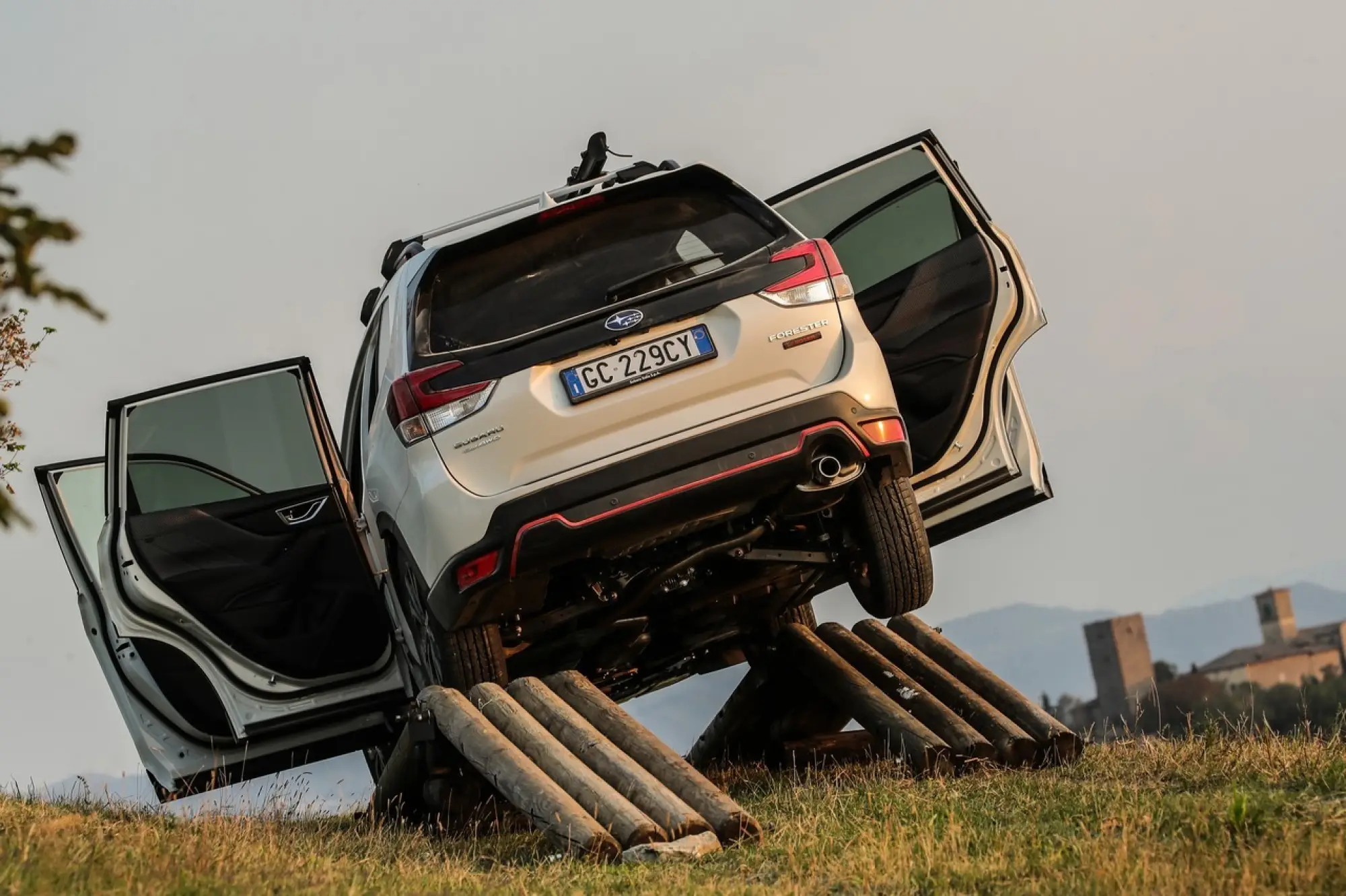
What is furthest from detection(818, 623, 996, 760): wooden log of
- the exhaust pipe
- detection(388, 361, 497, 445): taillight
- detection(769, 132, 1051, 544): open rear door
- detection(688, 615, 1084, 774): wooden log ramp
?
detection(388, 361, 497, 445): taillight

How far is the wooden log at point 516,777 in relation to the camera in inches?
208

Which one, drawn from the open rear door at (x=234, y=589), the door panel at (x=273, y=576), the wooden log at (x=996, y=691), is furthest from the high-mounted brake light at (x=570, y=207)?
the wooden log at (x=996, y=691)

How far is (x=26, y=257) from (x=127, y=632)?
3.73 meters

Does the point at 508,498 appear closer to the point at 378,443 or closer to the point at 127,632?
the point at 378,443

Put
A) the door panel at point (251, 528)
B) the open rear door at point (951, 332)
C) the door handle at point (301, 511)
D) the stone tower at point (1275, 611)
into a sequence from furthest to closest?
the stone tower at point (1275, 611)
the door handle at point (301, 511)
the door panel at point (251, 528)
the open rear door at point (951, 332)

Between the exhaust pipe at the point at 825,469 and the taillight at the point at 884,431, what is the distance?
16 centimetres

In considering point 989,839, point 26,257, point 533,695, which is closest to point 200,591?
point 533,695

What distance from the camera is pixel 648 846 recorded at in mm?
5207

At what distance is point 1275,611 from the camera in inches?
6905

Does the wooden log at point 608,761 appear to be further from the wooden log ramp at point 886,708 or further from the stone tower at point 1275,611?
the stone tower at point 1275,611

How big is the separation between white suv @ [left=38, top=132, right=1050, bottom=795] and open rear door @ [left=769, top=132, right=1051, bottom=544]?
0.01 m

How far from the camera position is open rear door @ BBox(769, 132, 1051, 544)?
283 inches

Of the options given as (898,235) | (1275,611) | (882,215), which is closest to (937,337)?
(898,235)

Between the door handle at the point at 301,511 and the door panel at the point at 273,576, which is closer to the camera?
Result: the door panel at the point at 273,576
